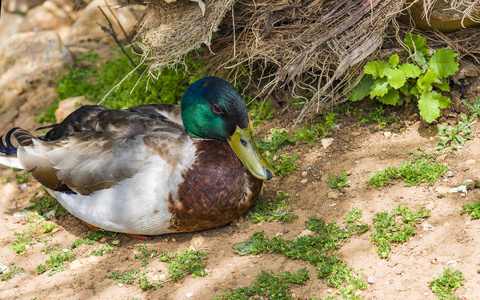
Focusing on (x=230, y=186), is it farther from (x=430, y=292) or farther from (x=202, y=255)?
(x=430, y=292)

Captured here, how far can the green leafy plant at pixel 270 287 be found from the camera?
10.1ft

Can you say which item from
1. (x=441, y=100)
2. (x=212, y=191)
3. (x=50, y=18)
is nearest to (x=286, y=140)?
(x=212, y=191)

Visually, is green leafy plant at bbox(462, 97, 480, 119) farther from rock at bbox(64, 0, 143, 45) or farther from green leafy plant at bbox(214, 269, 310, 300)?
rock at bbox(64, 0, 143, 45)

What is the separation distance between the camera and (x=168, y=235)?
13.3 ft

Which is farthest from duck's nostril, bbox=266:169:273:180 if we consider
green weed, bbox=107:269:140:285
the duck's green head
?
green weed, bbox=107:269:140:285

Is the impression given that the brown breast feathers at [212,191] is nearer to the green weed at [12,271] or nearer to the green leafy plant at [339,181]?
the green leafy plant at [339,181]

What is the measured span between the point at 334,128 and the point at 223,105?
56.4 inches

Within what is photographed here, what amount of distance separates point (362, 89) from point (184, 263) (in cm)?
221

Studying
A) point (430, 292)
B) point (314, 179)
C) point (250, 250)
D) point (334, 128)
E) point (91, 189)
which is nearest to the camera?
point (430, 292)

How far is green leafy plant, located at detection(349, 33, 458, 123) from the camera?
13.3 feet

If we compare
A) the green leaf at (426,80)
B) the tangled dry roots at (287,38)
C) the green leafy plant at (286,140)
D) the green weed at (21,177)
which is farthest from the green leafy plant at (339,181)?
the green weed at (21,177)

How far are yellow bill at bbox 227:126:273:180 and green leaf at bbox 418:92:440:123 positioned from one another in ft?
4.63

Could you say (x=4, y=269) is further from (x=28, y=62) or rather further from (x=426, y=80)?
(x=426, y=80)

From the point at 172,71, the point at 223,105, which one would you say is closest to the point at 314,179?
the point at 223,105
